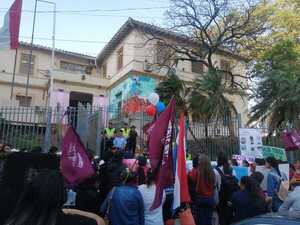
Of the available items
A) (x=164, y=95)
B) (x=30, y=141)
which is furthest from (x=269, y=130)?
(x=30, y=141)

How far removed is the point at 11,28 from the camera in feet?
54.6

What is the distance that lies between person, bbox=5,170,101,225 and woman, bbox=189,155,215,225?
3.67 metres

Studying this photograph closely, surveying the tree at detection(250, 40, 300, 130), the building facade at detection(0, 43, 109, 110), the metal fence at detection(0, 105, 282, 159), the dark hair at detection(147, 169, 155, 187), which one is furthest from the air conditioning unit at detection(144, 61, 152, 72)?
the dark hair at detection(147, 169, 155, 187)

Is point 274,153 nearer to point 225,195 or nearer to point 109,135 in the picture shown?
point 225,195

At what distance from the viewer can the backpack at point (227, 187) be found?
6691mm

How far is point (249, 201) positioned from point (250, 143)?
6.66 metres

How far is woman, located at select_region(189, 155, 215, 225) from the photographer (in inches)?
241

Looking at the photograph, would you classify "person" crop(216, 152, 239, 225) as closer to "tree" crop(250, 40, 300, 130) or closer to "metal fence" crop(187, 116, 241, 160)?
"metal fence" crop(187, 116, 241, 160)

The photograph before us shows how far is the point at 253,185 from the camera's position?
5520 mm

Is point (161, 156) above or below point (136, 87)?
below

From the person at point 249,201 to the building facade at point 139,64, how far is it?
639 inches

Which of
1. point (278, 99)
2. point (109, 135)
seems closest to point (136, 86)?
point (278, 99)

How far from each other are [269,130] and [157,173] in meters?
11.3

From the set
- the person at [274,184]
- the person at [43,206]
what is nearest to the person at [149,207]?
the person at [43,206]
